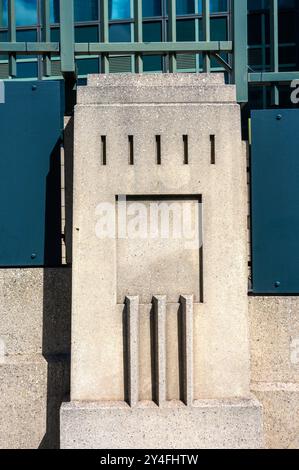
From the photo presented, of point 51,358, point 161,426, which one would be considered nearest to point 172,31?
point 51,358

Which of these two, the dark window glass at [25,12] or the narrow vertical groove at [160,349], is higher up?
the dark window glass at [25,12]

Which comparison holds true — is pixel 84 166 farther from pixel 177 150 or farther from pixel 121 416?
pixel 121 416

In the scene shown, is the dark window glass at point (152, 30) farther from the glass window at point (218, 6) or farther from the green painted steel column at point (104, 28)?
the green painted steel column at point (104, 28)

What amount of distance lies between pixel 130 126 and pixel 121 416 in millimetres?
2611

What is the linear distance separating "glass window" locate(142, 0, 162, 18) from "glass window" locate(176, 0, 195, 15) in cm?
58

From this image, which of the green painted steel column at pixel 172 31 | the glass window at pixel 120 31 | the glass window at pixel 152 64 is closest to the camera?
the green painted steel column at pixel 172 31

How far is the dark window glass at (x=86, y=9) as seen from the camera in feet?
48.2

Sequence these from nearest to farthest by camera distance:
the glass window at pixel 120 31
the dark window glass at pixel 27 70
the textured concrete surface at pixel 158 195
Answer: the textured concrete surface at pixel 158 195, the dark window glass at pixel 27 70, the glass window at pixel 120 31

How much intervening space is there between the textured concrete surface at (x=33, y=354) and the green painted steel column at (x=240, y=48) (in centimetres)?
259

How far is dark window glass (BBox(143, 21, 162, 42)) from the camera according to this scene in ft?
48.5

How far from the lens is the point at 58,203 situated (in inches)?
211

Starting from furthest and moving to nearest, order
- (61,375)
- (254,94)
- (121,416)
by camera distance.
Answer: (254,94)
(61,375)
(121,416)

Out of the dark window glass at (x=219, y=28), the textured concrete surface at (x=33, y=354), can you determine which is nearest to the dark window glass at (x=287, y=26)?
the dark window glass at (x=219, y=28)
